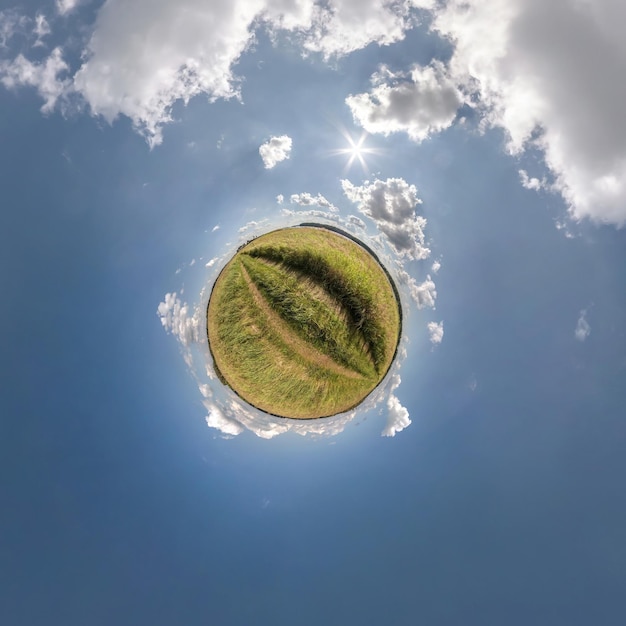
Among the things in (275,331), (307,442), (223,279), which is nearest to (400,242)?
(275,331)

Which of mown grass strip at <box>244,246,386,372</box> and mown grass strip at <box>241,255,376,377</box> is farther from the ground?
mown grass strip at <box>244,246,386,372</box>

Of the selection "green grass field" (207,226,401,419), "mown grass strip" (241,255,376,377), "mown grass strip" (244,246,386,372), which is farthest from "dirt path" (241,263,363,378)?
"mown grass strip" (244,246,386,372)

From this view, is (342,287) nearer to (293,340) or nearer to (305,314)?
(305,314)

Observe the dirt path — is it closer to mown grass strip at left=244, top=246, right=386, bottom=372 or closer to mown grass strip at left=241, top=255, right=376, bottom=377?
mown grass strip at left=241, top=255, right=376, bottom=377

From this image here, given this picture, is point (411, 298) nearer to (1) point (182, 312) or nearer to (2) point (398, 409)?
(2) point (398, 409)

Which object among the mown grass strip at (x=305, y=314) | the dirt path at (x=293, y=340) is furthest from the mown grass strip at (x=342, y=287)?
the dirt path at (x=293, y=340)
